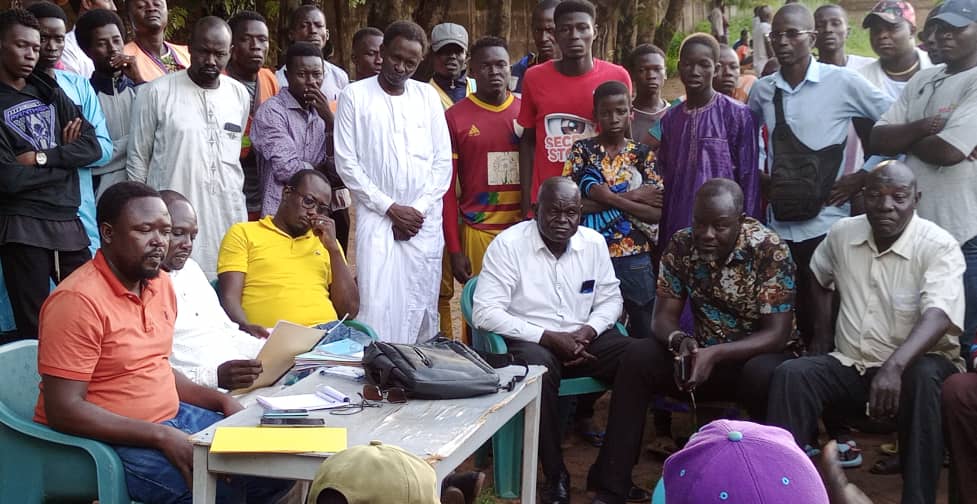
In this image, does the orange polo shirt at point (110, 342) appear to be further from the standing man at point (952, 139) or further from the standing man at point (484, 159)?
the standing man at point (952, 139)

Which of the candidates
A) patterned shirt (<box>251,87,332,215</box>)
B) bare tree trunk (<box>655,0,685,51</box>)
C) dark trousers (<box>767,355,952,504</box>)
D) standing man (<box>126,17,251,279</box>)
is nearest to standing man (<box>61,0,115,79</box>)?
standing man (<box>126,17,251,279</box>)

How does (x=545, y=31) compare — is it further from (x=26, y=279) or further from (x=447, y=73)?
(x=26, y=279)

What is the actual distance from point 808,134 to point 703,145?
538 mm

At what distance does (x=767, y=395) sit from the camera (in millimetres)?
4375

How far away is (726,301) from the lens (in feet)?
15.2

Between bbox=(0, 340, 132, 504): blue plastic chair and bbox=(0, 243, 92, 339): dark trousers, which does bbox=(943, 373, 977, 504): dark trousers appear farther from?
bbox=(0, 243, 92, 339): dark trousers

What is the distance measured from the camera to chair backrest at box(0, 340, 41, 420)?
10.9 ft

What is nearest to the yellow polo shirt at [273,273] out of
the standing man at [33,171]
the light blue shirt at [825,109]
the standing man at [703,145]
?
the standing man at [33,171]

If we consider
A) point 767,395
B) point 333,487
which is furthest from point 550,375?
point 333,487

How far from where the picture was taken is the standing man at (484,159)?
19.0 feet

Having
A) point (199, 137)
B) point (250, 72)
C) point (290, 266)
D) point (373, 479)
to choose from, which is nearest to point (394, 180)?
point (290, 266)

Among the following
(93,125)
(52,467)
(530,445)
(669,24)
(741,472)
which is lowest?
(530,445)

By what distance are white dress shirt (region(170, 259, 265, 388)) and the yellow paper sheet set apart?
1.01m

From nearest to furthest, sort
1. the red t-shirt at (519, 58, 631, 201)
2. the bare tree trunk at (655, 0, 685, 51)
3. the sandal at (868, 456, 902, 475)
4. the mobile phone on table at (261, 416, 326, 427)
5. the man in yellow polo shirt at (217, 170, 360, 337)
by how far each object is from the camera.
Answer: the mobile phone on table at (261, 416, 326, 427)
the man in yellow polo shirt at (217, 170, 360, 337)
the sandal at (868, 456, 902, 475)
the red t-shirt at (519, 58, 631, 201)
the bare tree trunk at (655, 0, 685, 51)
